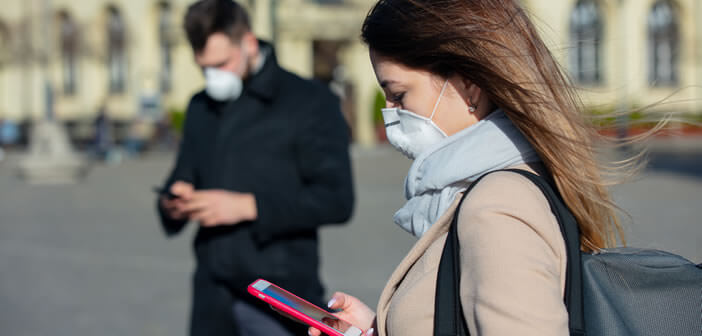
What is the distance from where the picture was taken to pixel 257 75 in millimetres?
3029

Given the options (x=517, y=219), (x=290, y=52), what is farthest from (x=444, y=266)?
(x=290, y=52)

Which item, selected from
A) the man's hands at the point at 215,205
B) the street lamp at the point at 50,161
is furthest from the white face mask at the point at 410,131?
the street lamp at the point at 50,161

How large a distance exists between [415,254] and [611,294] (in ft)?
1.16

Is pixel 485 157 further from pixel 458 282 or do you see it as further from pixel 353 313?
pixel 353 313

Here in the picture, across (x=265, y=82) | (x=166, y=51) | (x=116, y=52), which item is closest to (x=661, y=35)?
(x=166, y=51)

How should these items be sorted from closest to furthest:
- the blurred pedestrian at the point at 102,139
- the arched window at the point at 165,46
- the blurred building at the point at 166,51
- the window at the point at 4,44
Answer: the blurred pedestrian at the point at 102,139, the blurred building at the point at 166,51, the arched window at the point at 165,46, the window at the point at 4,44

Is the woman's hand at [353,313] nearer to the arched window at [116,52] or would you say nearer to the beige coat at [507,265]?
the beige coat at [507,265]

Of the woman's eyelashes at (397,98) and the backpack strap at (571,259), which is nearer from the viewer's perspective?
the backpack strap at (571,259)

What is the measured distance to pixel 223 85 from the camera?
3.05m

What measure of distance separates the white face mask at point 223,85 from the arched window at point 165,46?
3240 centimetres

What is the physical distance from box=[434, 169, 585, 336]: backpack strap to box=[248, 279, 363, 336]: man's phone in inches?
13.3

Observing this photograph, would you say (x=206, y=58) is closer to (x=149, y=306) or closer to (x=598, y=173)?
(x=598, y=173)

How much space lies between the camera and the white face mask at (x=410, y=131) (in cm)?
→ 162

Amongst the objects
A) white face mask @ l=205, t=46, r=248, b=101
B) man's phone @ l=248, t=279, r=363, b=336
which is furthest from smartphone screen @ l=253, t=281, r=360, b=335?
white face mask @ l=205, t=46, r=248, b=101
